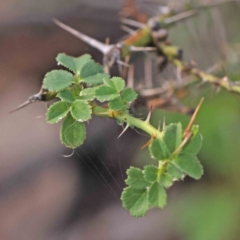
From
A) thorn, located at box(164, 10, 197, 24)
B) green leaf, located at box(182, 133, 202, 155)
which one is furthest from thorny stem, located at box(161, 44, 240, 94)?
green leaf, located at box(182, 133, 202, 155)

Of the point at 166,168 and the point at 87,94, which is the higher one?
the point at 87,94

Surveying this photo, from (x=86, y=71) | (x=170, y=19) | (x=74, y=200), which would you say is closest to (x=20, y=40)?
(x=74, y=200)

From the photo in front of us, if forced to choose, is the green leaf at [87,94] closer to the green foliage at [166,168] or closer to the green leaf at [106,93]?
the green leaf at [106,93]

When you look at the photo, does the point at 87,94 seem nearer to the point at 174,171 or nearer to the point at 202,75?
the point at 174,171

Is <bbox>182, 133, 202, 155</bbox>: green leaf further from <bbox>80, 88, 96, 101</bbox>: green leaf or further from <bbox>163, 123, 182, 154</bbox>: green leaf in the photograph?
<bbox>80, 88, 96, 101</bbox>: green leaf

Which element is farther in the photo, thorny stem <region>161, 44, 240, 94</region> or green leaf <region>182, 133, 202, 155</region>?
thorny stem <region>161, 44, 240, 94</region>

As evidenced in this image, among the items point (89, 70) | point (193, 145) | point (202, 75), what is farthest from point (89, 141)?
point (193, 145)
